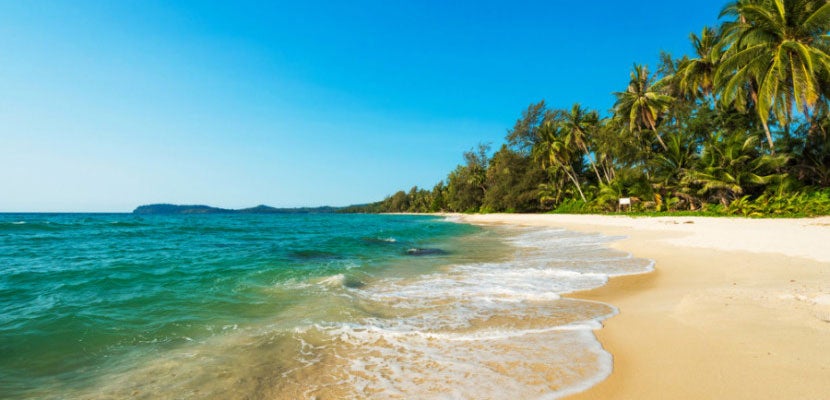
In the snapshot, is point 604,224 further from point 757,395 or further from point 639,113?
point 757,395

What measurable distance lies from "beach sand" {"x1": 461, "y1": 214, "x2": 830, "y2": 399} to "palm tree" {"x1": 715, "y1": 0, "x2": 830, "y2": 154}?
14.1 m

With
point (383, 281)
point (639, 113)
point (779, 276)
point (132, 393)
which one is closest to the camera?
point (132, 393)

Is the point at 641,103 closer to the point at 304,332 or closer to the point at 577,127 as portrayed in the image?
the point at 577,127

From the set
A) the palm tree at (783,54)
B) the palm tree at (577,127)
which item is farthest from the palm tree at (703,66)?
the palm tree at (577,127)

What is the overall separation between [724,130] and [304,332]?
1337 inches

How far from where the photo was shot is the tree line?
18359mm

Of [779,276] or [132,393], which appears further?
[779,276]

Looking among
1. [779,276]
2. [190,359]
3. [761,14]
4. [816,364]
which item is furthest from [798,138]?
[190,359]

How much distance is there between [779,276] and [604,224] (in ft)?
63.9

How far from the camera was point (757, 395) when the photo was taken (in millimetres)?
2775

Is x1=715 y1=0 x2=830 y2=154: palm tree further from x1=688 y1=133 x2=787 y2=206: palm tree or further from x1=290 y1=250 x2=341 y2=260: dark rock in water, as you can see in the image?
x1=290 y1=250 x2=341 y2=260: dark rock in water

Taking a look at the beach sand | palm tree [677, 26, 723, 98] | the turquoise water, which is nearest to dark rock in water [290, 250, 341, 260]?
the turquoise water

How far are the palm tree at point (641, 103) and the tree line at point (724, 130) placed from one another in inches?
3.7

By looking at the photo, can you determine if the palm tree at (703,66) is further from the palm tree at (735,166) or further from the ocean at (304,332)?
the ocean at (304,332)
